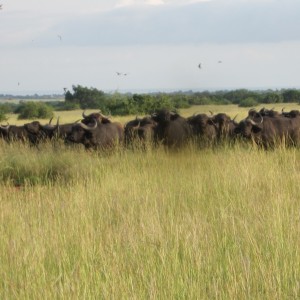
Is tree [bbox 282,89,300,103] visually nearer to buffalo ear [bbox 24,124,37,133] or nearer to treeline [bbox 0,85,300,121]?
treeline [bbox 0,85,300,121]

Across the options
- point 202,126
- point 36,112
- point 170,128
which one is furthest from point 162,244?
point 36,112

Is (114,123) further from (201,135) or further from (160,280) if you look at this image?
(160,280)

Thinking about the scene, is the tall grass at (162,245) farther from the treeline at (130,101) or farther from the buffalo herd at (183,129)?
the treeline at (130,101)

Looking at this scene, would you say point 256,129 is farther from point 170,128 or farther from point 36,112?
point 36,112

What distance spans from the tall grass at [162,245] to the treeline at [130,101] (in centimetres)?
2687

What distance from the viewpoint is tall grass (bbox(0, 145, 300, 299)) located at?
4.09 meters

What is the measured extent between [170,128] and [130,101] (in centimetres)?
3074

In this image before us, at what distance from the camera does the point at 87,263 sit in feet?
15.5

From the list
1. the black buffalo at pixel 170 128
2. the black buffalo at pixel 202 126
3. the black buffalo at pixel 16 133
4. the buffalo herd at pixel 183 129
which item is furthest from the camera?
the black buffalo at pixel 16 133

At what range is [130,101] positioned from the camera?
161 feet

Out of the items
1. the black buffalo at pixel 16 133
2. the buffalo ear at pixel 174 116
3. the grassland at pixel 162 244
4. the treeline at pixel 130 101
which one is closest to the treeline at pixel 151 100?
the treeline at pixel 130 101

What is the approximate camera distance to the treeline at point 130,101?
48812 millimetres

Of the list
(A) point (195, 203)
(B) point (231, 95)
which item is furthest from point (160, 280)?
(B) point (231, 95)

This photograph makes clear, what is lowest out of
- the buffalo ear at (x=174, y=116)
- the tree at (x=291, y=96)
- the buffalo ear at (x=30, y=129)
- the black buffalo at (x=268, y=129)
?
the tree at (x=291, y=96)
